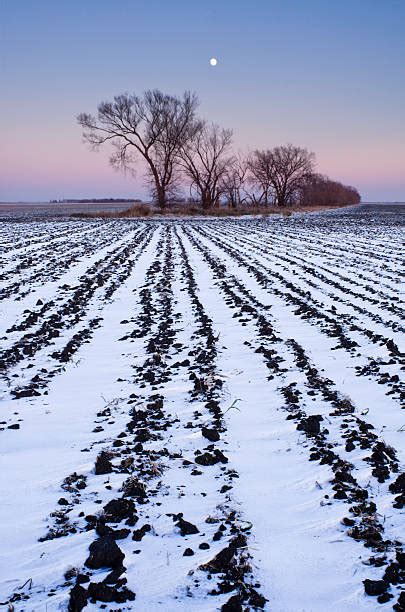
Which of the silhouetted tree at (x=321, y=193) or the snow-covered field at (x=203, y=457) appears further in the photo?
the silhouetted tree at (x=321, y=193)

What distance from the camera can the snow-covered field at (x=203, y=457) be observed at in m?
2.69

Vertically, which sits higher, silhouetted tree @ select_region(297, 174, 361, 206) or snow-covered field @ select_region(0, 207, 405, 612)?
silhouetted tree @ select_region(297, 174, 361, 206)

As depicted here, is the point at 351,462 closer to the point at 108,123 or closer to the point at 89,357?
the point at 89,357

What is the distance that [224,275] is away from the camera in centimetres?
1291

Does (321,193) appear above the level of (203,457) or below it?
above

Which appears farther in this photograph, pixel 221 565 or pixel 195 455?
pixel 195 455

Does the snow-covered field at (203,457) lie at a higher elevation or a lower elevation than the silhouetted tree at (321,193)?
lower

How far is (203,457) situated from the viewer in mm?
3922

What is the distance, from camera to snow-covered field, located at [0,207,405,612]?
2.69 metres

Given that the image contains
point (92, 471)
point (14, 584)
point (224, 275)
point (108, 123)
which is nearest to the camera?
point (14, 584)

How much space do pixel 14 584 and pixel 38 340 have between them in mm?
4842

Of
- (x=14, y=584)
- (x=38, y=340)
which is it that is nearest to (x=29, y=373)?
(x=38, y=340)

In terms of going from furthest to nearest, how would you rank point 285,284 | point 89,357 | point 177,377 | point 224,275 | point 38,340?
1. point 224,275
2. point 285,284
3. point 38,340
4. point 89,357
5. point 177,377

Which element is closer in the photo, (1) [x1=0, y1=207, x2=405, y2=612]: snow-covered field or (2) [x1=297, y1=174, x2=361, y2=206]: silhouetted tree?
(1) [x1=0, y1=207, x2=405, y2=612]: snow-covered field
